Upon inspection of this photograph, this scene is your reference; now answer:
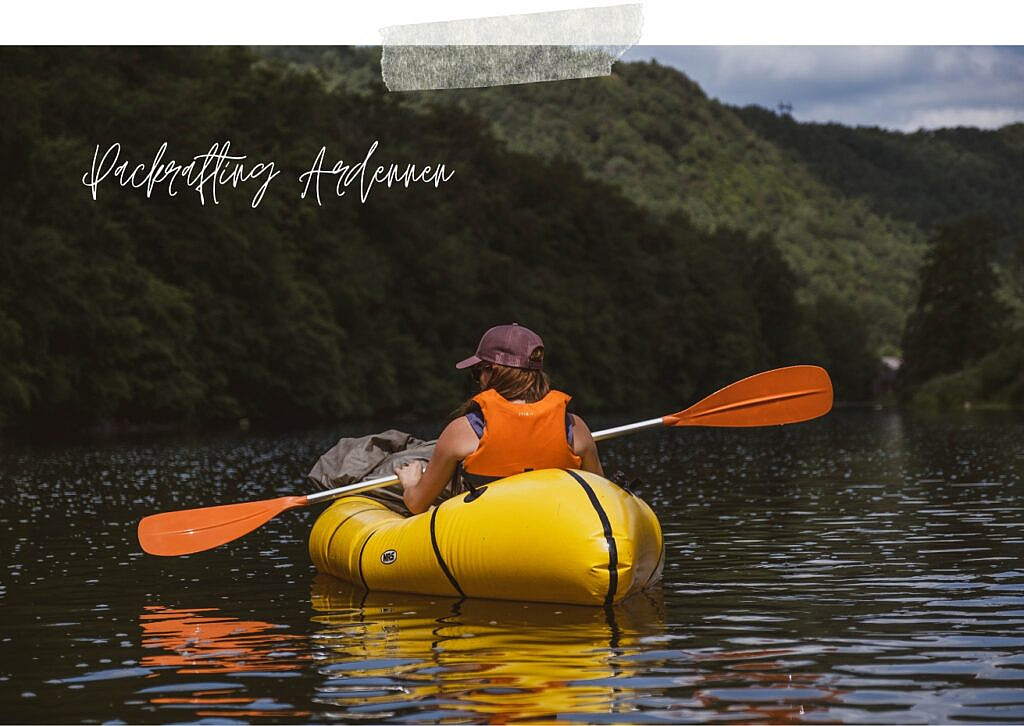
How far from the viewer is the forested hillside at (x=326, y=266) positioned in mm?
36125

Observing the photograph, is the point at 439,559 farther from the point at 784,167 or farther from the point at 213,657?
the point at 784,167

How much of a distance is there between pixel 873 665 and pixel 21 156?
105 feet

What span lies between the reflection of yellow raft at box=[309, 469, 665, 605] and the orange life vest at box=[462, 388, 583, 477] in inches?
9.3

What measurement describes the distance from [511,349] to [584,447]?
0.72 metres

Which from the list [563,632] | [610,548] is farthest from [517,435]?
[563,632]

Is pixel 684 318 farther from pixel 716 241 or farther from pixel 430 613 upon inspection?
pixel 430 613

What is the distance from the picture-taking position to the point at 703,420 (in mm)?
9750

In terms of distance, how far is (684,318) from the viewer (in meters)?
80.2

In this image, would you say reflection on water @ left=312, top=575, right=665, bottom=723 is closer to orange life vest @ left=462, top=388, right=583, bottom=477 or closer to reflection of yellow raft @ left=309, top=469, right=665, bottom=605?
reflection of yellow raft @ left=309, top=469, right=665, bottom=605

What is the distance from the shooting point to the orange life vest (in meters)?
8.11

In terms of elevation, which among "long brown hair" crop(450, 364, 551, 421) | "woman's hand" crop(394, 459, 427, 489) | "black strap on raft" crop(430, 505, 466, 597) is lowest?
"black strap on raft" crop(430, 505, 466, 597)

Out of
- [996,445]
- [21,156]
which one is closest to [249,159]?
[21,156]

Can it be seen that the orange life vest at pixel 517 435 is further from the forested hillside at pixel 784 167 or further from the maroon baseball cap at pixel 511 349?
the forested hillside at pixel 784 167

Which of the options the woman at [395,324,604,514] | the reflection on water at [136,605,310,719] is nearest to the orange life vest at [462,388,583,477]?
the woman at [395,324,604,514]
